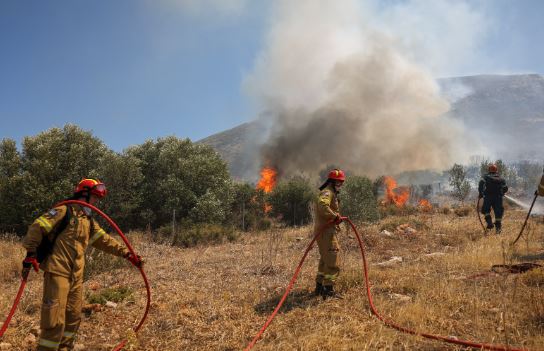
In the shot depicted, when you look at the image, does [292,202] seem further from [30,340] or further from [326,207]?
[30,340]

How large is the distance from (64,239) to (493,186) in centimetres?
1103

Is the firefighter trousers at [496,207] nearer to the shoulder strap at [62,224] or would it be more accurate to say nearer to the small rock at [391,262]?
the small rock at [391,262]

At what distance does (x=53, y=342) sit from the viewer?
3.80 metres

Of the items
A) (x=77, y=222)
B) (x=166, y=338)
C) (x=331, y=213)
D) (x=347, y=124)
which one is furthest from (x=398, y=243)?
(x=347, y=124)

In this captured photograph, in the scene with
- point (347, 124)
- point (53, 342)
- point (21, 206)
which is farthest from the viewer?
point (347, 124)

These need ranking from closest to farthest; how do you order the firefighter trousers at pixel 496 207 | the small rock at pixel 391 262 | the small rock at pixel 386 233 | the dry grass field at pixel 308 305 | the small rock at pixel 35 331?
the dry grass field at pixel 308 305 < the small rock at pixel 35 331 < the small rock at pixel 391 262 < the firefighter trousers at pixel 496 207 < the small rock at pixel 386 233

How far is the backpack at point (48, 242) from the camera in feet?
13.0

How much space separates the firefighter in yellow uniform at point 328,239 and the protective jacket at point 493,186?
23.1 feet

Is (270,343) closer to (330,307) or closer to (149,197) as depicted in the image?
(330,307)

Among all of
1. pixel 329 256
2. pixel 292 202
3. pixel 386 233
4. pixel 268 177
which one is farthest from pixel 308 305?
pixel 268 177

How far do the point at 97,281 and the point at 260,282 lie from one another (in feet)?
11.5

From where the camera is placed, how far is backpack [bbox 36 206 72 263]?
13.0 feet

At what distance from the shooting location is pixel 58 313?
3.81 m

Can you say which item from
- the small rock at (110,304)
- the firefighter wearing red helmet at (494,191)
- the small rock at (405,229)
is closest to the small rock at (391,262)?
the small rock at (405,229)
